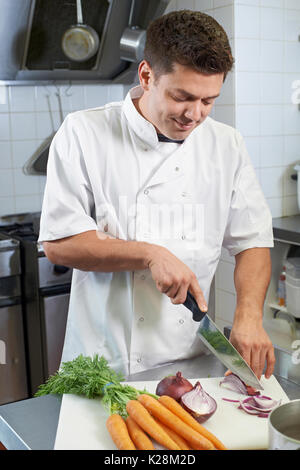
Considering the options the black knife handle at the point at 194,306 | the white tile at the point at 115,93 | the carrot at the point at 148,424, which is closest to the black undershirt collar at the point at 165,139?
the black knife handle at the point at 194,306

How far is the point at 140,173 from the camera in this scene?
130 centimetres

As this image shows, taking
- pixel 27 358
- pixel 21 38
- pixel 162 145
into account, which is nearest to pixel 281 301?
pixel 27 358

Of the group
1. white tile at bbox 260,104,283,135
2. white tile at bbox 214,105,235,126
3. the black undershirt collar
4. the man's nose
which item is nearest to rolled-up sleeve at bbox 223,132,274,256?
the black undershirt collar

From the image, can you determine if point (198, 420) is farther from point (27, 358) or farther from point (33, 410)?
point (27, 358)

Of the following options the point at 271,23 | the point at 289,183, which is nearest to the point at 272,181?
the point at 289,183

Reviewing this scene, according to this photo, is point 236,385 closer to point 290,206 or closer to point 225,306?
point 225,306

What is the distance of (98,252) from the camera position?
118 cm

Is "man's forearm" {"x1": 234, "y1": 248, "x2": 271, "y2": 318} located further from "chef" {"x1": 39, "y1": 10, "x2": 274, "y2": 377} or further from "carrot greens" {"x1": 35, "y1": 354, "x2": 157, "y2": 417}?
"carrot greens" {"x1": 35, "y1": 354, "x2": 157, "y2": 417}

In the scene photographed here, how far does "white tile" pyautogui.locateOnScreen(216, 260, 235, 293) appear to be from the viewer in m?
2.43

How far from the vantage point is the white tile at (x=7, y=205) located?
2.76 m

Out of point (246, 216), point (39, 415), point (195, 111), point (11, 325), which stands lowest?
point (11, 325)

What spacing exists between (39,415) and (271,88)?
1.82 meters

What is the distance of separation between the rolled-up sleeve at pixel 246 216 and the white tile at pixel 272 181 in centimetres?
111

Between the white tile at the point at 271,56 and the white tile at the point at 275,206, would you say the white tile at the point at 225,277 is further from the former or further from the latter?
the white tile at the point at 271,56
